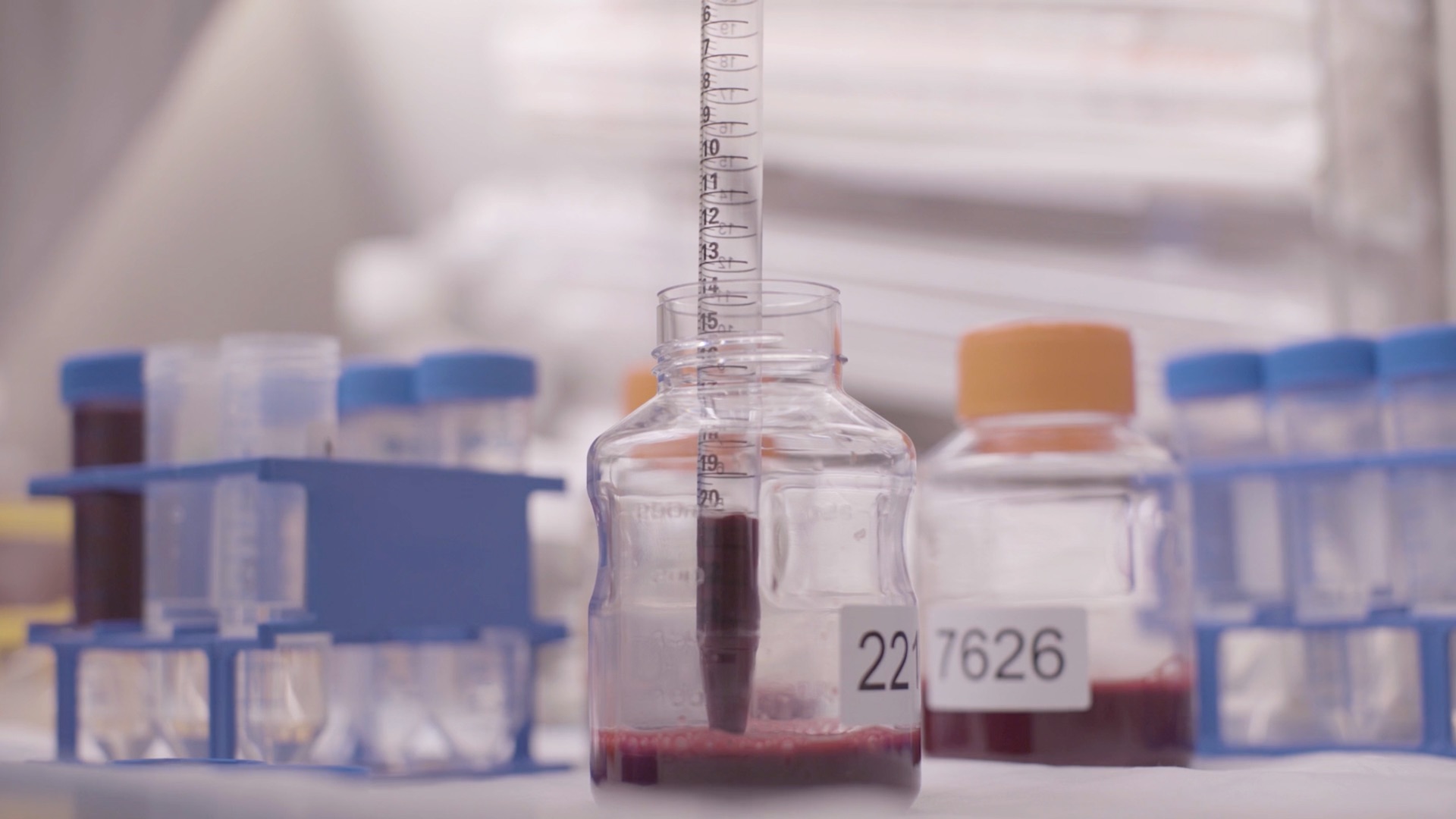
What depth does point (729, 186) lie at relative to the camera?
30.8 inches

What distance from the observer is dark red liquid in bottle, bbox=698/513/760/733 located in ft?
2.20

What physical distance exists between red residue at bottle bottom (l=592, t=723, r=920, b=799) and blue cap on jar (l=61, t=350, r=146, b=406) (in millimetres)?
603

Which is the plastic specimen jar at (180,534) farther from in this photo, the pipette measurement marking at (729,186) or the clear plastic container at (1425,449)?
the clear plastic container at (1425,449)

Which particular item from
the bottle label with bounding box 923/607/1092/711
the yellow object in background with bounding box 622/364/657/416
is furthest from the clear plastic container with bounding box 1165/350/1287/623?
the yellow object in background with bounding box 622/364/657/416

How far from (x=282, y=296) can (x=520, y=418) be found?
112cm

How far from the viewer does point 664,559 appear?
0.73 m

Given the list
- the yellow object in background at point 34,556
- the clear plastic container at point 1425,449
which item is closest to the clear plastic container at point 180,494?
the yellow object in background at point 34,556

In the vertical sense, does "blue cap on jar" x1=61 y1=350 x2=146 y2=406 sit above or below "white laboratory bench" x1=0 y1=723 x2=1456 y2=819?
above

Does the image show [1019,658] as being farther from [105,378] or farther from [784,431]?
[105,378]

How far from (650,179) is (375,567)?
1.21 meters

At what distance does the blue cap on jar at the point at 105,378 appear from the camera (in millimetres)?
1104

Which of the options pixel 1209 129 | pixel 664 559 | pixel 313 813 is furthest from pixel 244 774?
pixel 1209 129

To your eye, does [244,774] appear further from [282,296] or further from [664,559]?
[282,296]

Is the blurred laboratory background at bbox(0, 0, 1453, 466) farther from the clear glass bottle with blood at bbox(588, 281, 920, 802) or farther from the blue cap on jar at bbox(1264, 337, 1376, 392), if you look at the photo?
the clear glass bottle with blood at bbox(588, 281, 920, 802)
